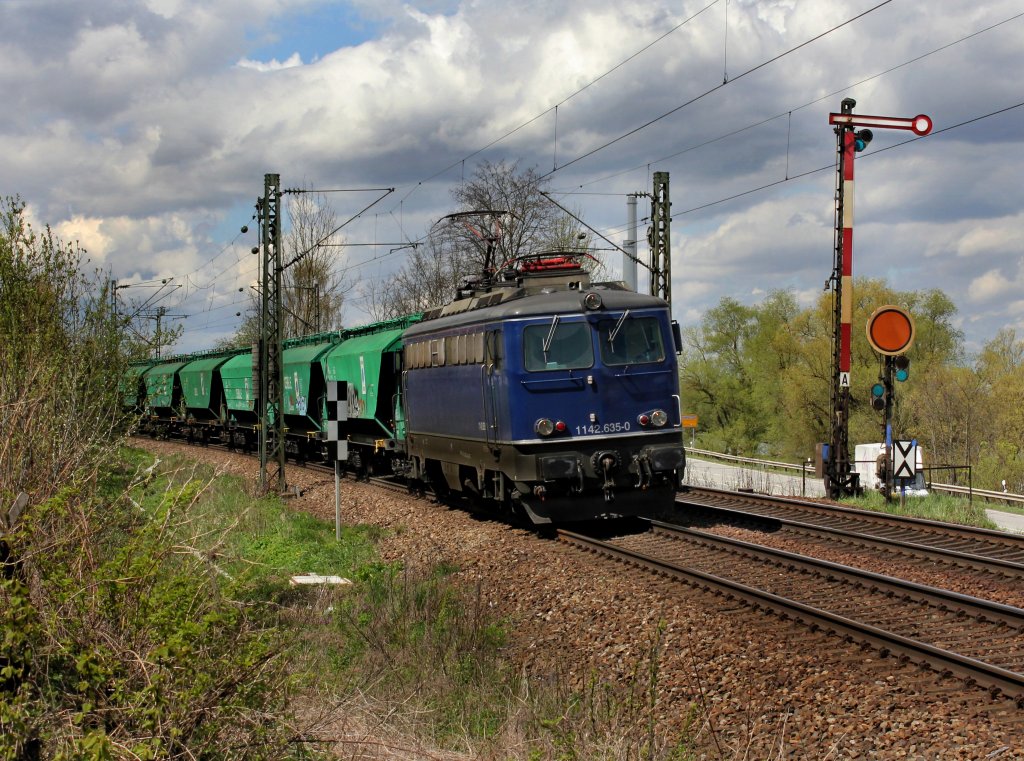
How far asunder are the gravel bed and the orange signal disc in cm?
712

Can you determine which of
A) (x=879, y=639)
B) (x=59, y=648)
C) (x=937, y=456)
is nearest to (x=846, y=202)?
(x=879, y=639)

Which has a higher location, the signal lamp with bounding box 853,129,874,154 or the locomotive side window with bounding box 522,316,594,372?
the signal lamp with bounding box 853,129,874,154

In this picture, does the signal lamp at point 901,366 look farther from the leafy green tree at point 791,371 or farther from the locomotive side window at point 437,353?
the leafy green tree at point 791,371

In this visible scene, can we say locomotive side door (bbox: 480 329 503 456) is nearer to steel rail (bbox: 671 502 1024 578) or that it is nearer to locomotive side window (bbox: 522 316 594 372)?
locomotive side window (bbox: 522 316 594 372)

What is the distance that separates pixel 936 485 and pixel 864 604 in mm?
19439

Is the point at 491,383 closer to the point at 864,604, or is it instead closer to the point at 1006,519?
the point at 864,604

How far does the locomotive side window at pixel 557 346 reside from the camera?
540 inches

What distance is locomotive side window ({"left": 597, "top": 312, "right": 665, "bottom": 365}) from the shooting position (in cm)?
1396

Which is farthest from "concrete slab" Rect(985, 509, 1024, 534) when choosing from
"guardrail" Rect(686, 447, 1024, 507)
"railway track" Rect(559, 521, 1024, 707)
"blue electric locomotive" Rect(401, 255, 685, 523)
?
"railway track" Rect(559, 521, 1024, 707)

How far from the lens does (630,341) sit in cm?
1409

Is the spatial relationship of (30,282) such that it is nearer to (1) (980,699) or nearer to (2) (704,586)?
(2) (704,586)

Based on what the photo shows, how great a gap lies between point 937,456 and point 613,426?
120 feet

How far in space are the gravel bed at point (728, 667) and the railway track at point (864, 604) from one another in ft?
0.56

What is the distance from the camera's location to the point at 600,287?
1524 centimetres
